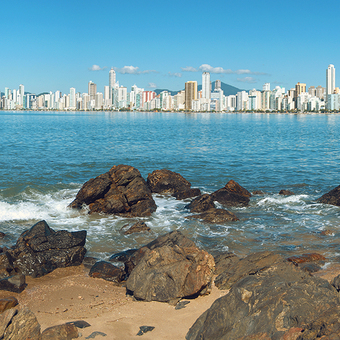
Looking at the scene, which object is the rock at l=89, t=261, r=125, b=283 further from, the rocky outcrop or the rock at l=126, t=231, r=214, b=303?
the rocky outcrop

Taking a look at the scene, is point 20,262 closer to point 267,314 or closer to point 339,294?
point 267,314

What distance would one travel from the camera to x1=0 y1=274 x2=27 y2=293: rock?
30.1ft

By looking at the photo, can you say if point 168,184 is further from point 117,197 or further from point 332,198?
point 332,198

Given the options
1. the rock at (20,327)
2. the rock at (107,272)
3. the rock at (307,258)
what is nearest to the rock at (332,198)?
the rock at (307,258)

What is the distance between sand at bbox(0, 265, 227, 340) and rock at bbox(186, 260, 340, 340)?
0.99 metres

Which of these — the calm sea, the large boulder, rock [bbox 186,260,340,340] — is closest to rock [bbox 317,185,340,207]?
the calm sea

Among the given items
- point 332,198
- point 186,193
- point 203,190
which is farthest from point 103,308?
point 203,190

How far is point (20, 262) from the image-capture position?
10766mm

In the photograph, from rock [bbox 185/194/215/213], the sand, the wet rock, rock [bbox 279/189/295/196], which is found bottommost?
the sand

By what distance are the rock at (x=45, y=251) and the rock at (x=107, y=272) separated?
48.7 inches

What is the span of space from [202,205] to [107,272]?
7.81 meters

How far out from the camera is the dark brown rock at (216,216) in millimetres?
15637

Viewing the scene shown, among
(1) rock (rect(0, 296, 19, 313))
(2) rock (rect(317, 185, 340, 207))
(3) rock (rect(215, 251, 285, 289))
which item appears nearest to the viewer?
(1) rock (rect(0, 296, 19, 313))

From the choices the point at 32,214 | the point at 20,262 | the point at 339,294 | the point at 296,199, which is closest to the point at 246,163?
the point at 296,199
